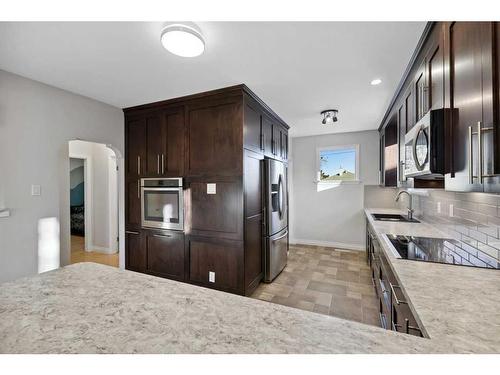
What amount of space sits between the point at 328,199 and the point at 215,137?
10.1 ft

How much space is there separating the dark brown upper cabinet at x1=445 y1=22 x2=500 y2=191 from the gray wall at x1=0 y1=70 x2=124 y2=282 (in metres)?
3.30

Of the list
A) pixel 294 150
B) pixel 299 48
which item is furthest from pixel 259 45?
pixel 294 150

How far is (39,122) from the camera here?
2262 mm

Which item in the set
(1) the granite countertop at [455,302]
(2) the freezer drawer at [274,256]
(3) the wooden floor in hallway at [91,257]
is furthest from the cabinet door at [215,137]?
(3) the wooden floor in hallway at [91,257]

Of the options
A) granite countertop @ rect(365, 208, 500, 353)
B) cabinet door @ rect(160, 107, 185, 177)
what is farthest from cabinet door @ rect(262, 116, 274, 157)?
granite countertop @ rect(365, 208, 500, 353)

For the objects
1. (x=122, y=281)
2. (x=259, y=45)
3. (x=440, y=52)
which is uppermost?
(x=259, y=45)

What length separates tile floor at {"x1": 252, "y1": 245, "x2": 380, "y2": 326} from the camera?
93.9 inches

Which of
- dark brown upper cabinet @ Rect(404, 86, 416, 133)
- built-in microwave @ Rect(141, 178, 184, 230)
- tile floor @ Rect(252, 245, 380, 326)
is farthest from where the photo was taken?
built-in microwave @ Rect(141, 178, 184, 230)

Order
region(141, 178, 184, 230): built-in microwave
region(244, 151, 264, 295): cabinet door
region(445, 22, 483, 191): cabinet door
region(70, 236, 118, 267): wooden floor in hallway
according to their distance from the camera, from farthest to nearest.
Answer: region(70, 236, 118, 267): wooden floor in hallway → region(141, 178, 184, 230): built-in microwave → region(244, 151, 264, 295): cabinet door → region(445, 22, 483, 191): cabinet door

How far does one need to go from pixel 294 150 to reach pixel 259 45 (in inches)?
137

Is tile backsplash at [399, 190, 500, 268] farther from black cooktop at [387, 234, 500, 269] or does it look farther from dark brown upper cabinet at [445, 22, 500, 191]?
dark brown upper cabinet at [445, 22, 500, 191]

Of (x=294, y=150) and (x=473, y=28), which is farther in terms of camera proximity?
(x=294, y=150)
